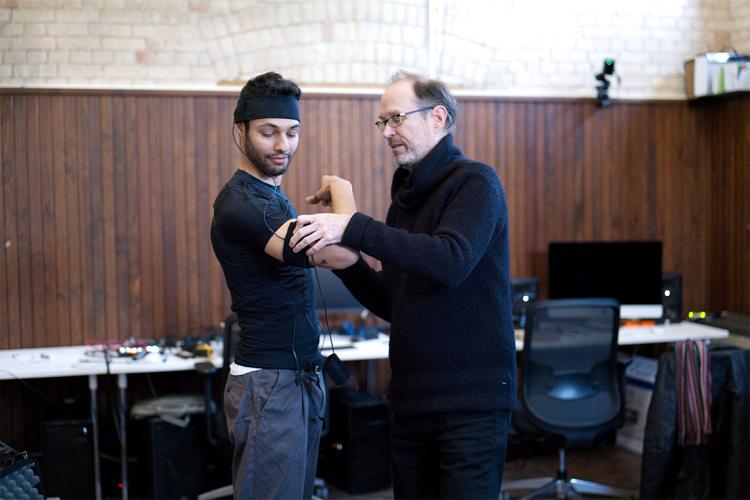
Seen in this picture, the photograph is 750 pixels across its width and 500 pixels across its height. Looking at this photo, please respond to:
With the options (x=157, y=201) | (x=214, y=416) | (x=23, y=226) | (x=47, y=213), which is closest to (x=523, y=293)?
(x=214, y=416)

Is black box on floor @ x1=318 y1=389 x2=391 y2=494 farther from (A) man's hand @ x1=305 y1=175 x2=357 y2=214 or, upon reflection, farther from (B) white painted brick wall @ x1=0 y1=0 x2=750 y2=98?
(A) man's hand @ x1=305 y1=175 x2=357 y2=214

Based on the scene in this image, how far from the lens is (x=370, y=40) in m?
5.45

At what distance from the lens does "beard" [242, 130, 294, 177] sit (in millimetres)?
2443

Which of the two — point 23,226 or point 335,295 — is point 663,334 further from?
point 23,226

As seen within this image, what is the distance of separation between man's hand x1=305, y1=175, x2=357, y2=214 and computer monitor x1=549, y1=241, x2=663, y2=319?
3.42 metres

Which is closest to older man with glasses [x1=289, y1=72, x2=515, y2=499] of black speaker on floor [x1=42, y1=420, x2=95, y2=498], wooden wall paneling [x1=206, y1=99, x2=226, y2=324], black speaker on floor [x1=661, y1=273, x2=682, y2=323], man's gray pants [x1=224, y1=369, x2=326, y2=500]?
man's gray pants [x1=224, y1=369, x2=326, y2=500]

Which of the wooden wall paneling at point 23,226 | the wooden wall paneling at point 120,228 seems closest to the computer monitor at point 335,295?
the wooden wall paneling at point 120,228

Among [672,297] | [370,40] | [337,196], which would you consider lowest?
[672,297]

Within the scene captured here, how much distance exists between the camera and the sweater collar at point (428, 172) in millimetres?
2275

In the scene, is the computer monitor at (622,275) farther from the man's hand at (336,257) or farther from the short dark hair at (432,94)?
the man's hand at (336,257)

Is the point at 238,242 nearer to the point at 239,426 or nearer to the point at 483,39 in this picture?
the point at 239,426

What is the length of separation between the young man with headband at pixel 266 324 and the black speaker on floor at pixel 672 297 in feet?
12.2

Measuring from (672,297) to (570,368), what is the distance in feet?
5.49

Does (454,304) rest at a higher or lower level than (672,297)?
higher
